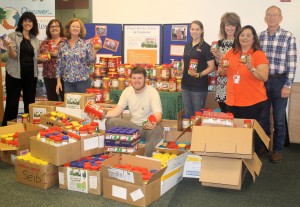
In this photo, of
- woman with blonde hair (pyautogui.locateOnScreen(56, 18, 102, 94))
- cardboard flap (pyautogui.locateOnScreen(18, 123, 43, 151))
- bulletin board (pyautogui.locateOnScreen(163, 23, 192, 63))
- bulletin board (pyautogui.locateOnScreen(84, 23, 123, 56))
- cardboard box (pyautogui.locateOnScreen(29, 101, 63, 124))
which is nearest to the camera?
cardboard flap (pyautogui.locateOnScreen(18, 123, 43, 151))

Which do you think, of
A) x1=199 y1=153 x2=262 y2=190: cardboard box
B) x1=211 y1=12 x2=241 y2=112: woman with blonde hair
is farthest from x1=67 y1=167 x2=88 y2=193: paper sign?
x1=211 y1=12 x2=241 y2=112: woman with blonde hair

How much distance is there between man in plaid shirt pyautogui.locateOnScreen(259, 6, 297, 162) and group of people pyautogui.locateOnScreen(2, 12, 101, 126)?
6.11 ft

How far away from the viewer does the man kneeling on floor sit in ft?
12.0

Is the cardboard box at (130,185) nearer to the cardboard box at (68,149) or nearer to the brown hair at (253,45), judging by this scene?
the cardboard box at (68,149)

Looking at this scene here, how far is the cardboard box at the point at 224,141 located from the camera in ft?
9.83

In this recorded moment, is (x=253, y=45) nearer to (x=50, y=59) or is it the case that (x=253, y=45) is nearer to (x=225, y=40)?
(x=225, y=40)

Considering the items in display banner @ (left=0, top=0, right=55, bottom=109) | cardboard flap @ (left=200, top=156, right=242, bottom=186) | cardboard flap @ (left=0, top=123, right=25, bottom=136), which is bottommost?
cardboard flap @ (left=200, top=156, right=242, bottom=186)

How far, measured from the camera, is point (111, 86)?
4652 mm

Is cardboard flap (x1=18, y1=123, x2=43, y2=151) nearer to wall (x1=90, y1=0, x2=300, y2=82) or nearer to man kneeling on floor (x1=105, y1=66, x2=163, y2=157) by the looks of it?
man kneeling on floor (x1=105, y1=66, x2=163, y2=157)

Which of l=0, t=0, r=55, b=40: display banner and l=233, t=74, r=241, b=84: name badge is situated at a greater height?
l=0, t=0, r=55, b=40: display banner

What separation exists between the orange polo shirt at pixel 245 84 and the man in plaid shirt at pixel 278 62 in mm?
416

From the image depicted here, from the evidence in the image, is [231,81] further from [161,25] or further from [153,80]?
[161,25]

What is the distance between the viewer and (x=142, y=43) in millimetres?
5250

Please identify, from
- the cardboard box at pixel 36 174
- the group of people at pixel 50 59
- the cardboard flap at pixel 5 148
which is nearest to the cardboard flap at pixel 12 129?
the cardboard flap at pixel 5 148
